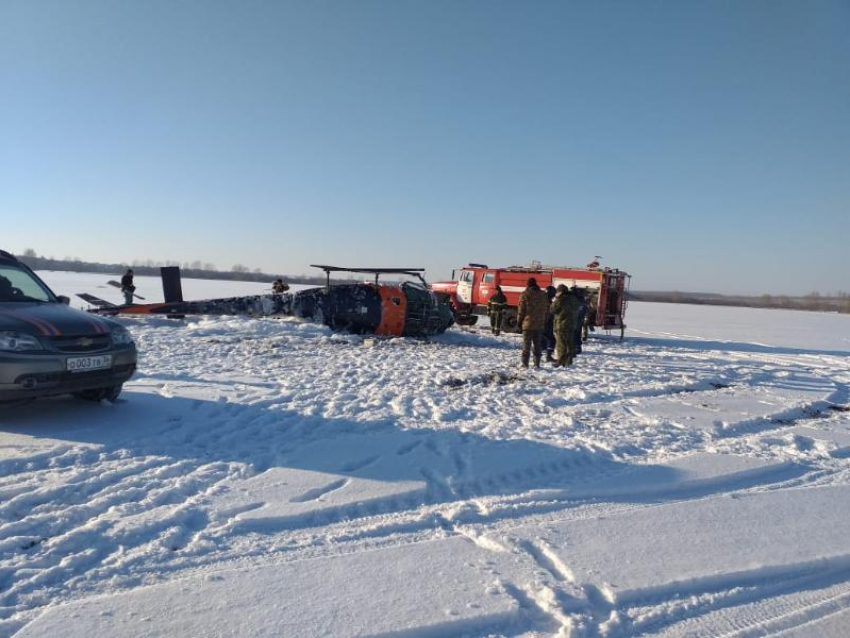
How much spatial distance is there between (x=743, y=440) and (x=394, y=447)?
365 centimetres

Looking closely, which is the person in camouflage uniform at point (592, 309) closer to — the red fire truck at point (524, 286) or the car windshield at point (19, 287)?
the red fire truck at point (524, 286)

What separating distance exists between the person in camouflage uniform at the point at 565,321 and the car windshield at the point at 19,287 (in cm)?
782

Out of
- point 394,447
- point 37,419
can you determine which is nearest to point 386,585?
point 394,447

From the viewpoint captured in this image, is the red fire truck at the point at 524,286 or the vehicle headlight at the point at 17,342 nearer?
the vehicle headlight at the point at 17,342

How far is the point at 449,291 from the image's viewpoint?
A: 754 inches

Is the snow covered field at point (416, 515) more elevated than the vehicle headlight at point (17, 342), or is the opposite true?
the vehicle headlight at point (17, 342)

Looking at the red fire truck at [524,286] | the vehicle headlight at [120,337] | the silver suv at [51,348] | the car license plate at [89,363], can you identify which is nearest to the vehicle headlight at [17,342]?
the silver suv at [51,348]

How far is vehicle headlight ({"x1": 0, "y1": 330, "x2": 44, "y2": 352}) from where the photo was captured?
4492mm

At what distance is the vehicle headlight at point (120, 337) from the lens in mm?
5316

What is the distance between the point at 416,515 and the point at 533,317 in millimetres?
6526

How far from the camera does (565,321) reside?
9.79m

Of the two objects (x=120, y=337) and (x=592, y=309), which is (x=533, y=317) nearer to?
(x=120, y=337)

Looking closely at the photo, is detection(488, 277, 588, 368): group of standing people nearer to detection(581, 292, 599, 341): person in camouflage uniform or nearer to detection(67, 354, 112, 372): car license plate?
detection(581, 292, 599, 341): person in camouflage uniform

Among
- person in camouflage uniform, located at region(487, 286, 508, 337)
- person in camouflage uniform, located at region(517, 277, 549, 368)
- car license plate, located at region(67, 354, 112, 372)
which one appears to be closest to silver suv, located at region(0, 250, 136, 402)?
car license plate, located at region(67, 354, 112, 372)
